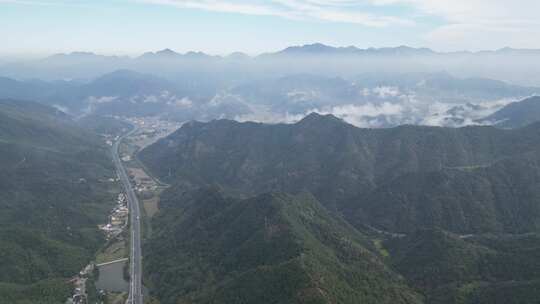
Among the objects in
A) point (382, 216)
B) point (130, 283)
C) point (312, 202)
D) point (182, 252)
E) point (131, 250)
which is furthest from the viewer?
point (382, 216)

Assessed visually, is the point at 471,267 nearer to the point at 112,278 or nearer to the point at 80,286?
the point at 112,278

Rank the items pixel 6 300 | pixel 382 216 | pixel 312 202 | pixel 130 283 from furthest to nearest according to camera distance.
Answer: pixel 382 216
pixel 312 202
pixel 130 283
pixel 6 300

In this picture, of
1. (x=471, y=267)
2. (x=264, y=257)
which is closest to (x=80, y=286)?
(x=264, y=257)

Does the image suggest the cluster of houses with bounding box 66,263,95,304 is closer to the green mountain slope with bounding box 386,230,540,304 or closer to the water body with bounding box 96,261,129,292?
the water body with bounding box 96,261,129,292

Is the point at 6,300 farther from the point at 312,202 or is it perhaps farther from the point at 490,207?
the point at 490,207

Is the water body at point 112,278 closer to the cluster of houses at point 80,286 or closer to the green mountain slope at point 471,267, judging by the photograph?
the cluster of houses at point 80,286

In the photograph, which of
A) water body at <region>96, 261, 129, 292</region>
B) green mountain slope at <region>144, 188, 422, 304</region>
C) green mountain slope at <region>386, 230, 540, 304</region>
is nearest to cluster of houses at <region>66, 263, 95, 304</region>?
water body at <region>96, 261, 129, 292</region>

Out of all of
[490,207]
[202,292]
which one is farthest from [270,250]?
[490,207]
